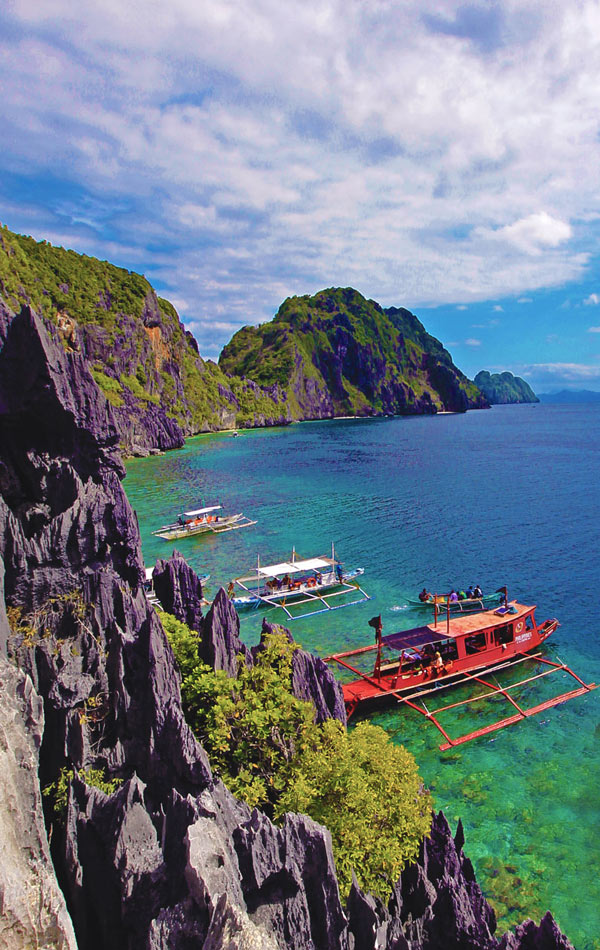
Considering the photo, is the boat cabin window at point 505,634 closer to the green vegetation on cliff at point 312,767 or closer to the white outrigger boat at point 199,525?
the green vegetation on cliff at point 312,767

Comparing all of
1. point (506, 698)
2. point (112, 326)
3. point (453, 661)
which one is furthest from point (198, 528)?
point (112, 326)

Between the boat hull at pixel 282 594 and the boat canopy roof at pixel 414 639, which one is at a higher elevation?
the boat canopy roof at pixel 414 639

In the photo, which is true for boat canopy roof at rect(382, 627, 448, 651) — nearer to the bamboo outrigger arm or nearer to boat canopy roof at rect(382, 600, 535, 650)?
boat canopy roof at rect(382, 600, 535, 650)

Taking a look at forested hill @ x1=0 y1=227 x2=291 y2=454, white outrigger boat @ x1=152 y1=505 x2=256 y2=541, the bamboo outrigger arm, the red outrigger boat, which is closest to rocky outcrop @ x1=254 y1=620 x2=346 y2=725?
the red outrigger boat

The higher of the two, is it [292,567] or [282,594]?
[292,567]

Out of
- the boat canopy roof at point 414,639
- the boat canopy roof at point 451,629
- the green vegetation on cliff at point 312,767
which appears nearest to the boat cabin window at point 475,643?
the boat canopy roof at point 451,629

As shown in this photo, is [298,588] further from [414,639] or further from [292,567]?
[414,639]

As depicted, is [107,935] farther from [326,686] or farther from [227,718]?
[326,686]
